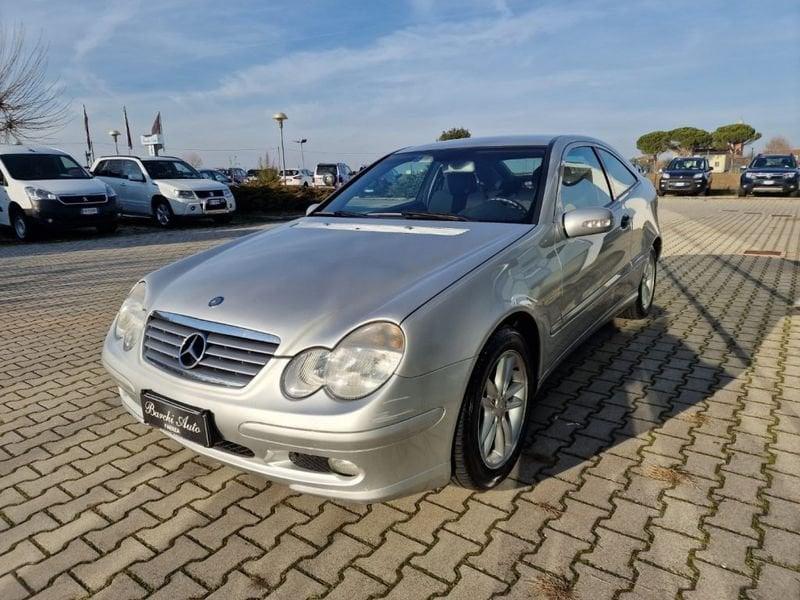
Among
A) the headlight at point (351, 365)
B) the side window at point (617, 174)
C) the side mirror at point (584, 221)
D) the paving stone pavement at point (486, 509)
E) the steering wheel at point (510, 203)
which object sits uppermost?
the side window at point (617, 174)

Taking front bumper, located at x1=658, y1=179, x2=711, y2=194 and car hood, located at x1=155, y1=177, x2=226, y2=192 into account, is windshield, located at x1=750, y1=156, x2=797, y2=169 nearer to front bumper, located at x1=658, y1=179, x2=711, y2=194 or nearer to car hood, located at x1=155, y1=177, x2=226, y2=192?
front bumper, located at x1=658, y1=179, x2=711, y2=194

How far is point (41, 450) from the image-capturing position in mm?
3094

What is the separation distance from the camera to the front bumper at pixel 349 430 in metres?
1.98

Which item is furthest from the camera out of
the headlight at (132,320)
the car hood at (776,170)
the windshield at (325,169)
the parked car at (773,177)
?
the windshield at (325,169)

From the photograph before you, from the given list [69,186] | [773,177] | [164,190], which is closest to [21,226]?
[69,186]

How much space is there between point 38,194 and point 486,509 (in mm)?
12188

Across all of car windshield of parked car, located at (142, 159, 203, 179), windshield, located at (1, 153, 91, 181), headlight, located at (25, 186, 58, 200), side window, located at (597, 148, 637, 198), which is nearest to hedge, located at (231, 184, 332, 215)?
car windshield of parked car, located at (142, 159, 203, 179)

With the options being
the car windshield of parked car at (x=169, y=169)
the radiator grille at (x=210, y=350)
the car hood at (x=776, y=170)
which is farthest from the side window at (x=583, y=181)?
the car hood at (x=776, y=170)

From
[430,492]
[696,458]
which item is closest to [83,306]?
[430,492]

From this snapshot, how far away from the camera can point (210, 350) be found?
2.28 metres

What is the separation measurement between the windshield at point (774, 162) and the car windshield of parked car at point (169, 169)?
2150 cm

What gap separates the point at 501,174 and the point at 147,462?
251 centimetres

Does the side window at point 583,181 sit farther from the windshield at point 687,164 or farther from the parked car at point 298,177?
the parked car at point 298,177

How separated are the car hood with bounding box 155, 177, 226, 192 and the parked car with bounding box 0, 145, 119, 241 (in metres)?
1.75
